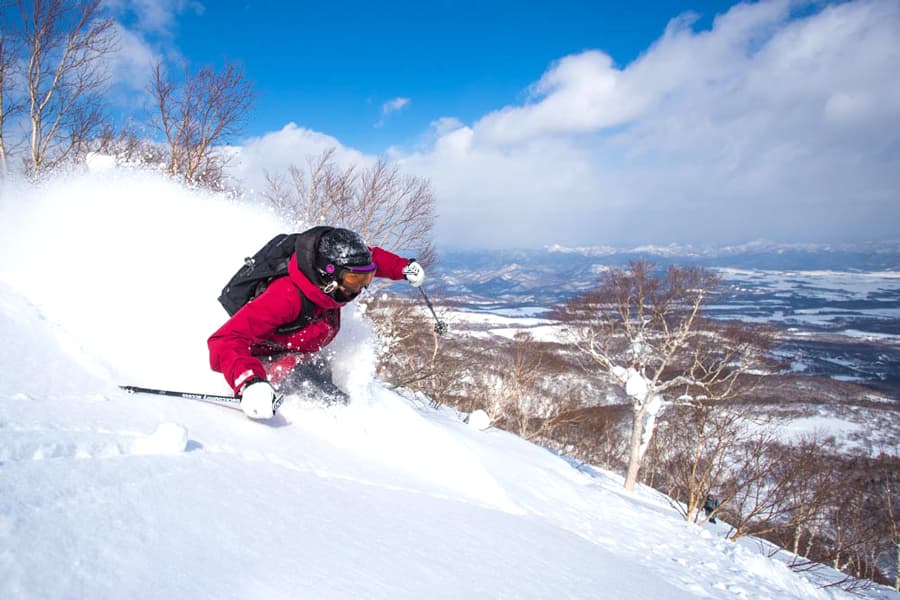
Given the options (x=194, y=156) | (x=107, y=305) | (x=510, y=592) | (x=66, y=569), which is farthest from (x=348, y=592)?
(x=194, y=156)

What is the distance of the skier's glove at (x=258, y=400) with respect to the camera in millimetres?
2521

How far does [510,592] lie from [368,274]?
2139 millimetres

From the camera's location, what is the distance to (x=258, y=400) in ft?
8.32

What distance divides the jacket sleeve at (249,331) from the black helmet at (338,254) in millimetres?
271

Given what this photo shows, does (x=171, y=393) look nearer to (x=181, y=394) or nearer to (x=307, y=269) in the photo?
(x=181, y=394)

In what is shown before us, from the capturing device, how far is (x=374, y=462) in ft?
10.3

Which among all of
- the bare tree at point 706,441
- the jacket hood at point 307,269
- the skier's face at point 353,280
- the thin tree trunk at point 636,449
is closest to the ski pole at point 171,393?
the jacket hood at point 307,269

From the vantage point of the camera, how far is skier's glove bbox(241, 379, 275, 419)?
252 cm

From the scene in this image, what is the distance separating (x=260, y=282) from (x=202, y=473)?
68.0 inches

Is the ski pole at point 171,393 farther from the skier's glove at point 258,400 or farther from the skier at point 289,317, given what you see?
the skier's glove at point 258,400

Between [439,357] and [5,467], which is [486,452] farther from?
[439,357]

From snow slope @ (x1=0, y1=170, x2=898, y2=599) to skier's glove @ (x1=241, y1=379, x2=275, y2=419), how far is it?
15 centimetres

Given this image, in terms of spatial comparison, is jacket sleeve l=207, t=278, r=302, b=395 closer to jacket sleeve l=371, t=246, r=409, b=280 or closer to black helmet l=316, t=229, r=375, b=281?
black helmet l=316, t=229, r=375, b=281

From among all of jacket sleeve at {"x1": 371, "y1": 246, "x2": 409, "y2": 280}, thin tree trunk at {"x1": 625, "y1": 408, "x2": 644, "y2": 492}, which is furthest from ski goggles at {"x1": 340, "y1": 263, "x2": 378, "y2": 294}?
thin tree trunk at {"x1": 625, "y1": 408, "x2": 644, "y2": 492}
